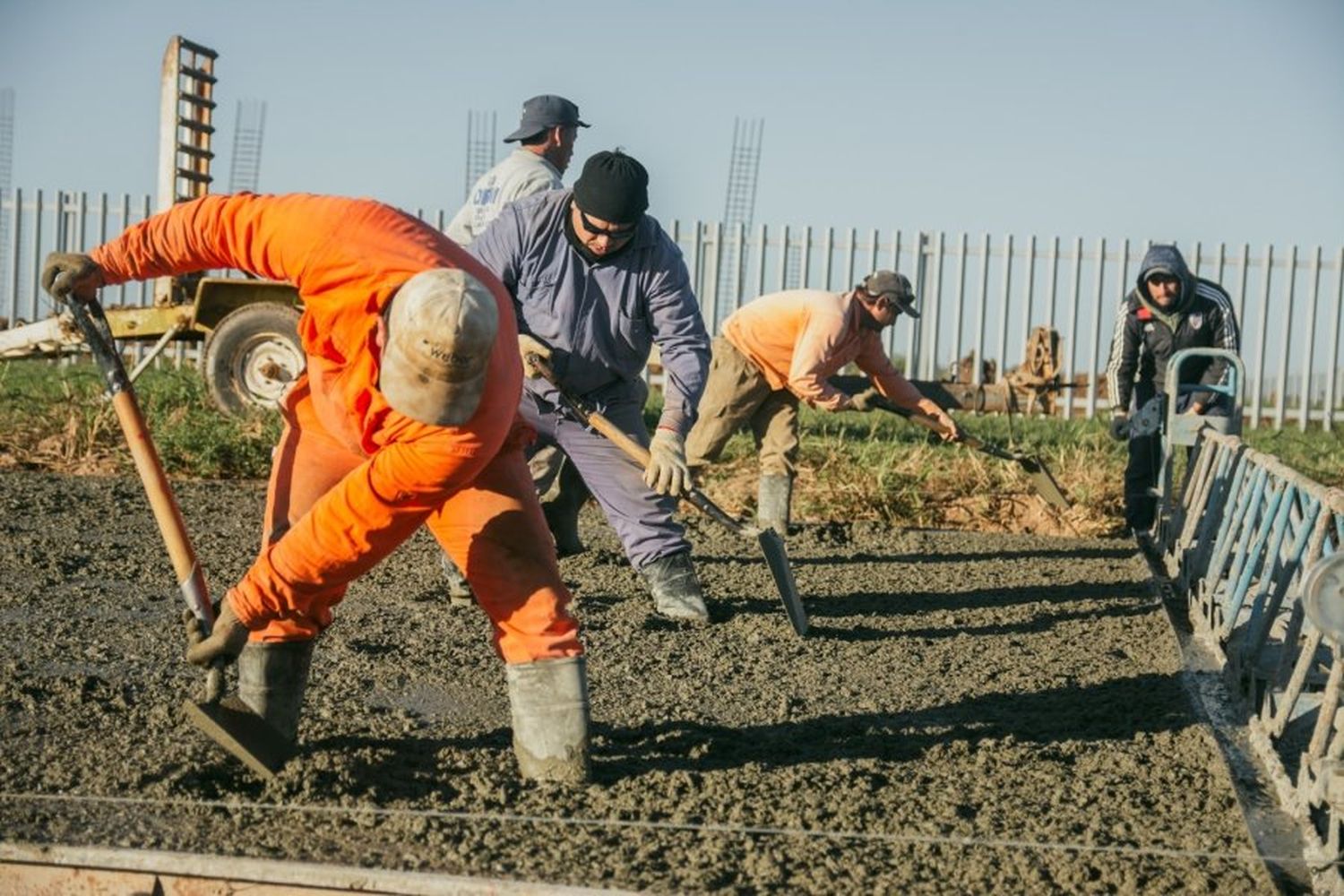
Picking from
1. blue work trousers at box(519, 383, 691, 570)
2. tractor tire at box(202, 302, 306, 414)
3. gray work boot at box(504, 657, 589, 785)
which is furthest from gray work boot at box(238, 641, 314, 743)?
tractor tire at box(202, 302, 306, 414)

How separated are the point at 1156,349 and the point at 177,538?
6562 mm

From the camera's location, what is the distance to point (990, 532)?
9.64m

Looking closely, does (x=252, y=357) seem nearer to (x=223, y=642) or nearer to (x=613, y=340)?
(x=613, y=340)

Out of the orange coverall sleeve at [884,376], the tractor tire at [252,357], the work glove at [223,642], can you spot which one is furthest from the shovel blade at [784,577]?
the tractor tire at [252,357]

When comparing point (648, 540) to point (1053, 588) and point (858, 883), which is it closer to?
point (1053, 588)

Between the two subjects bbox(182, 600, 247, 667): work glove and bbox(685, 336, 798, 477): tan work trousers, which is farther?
bbox(685, 336, 798, 477): tan work trousers

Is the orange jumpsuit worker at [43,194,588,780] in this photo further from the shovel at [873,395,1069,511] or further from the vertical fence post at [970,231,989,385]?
the vertical fence post at [970,231,989,385]

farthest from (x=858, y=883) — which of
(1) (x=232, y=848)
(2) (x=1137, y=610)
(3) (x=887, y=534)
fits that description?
(3) (x=887, y=534)

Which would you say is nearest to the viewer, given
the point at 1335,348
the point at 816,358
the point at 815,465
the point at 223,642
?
the point at 223,642

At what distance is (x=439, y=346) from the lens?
345 cm

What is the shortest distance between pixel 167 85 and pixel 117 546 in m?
4.67

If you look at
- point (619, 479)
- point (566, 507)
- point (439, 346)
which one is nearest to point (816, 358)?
point (566, 507)

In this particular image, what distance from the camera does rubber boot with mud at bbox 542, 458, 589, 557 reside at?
7.23 m

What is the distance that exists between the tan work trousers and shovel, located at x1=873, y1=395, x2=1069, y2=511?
1.83 ft
